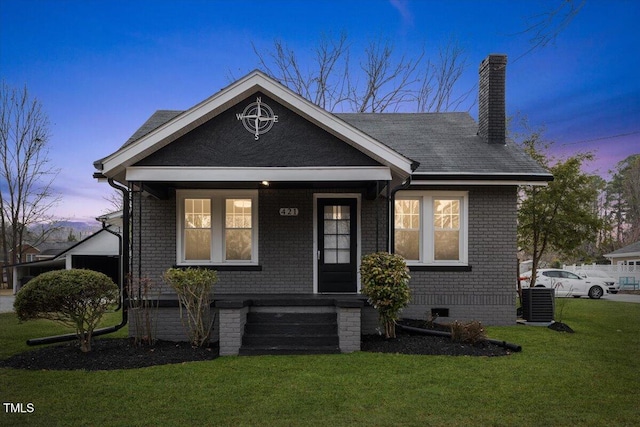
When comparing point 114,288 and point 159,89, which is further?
point 159,89

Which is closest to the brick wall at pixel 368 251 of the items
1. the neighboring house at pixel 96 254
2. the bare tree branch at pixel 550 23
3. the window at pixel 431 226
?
the window at pixel 431 226

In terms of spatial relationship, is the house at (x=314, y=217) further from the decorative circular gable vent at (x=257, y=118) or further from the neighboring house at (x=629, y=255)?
the neighboring house at (x=629, y=255)

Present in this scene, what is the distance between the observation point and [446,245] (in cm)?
1132

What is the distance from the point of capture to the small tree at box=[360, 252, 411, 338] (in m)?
8.49

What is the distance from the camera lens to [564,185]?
50.0ft

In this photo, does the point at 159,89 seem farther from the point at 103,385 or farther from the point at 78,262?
the point at 103,385

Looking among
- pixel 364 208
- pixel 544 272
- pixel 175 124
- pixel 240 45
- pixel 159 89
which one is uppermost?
pixel 240 45

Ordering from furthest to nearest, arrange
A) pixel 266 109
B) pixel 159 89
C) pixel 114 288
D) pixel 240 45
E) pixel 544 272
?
1. pixel 240 45
2. pixel 544 272
3. pixel 159 89
4. pixel 266 109
5. pixel 114 288

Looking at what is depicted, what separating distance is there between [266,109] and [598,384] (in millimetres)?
6976

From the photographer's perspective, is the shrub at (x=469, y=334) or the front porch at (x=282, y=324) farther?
the shrub at (x=469, y=334)

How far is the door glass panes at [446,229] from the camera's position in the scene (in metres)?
11.3

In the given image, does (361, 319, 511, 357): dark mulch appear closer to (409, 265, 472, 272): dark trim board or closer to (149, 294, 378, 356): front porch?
(149, 294, 378, 356): front porch

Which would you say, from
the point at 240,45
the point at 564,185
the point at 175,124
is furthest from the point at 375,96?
the point at 175,124

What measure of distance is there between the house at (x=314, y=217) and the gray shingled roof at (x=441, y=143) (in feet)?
0.22
